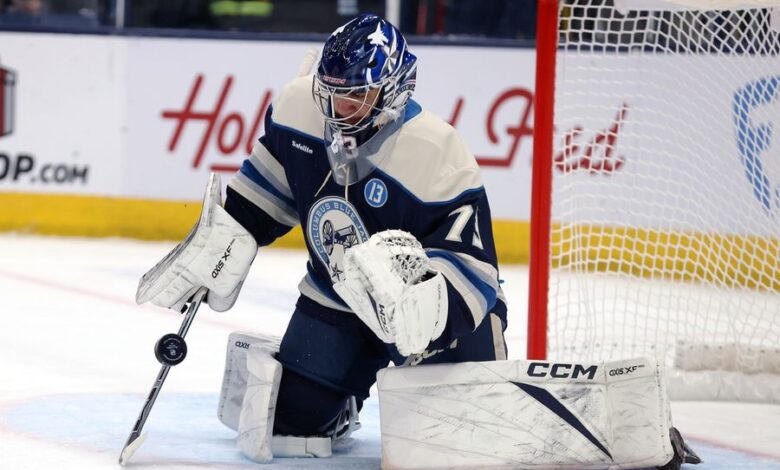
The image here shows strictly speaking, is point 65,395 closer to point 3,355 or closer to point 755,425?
point 3,355

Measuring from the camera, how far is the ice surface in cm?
261

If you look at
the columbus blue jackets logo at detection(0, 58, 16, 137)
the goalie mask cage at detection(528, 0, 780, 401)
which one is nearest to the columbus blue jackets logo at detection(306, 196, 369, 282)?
the goalie mask cage at detection(528, 0, 780, 401)

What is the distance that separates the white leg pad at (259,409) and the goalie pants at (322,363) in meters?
0.06

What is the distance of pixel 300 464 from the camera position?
2.56 metres

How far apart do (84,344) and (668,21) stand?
1.94 m

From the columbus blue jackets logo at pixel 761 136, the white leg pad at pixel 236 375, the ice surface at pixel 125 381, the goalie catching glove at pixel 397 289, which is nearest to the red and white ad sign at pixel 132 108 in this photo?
the ice surface at pixel 125 381

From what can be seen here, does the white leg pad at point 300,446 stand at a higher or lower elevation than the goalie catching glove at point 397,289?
lower

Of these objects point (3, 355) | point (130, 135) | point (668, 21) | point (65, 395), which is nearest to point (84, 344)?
point (3, 355)

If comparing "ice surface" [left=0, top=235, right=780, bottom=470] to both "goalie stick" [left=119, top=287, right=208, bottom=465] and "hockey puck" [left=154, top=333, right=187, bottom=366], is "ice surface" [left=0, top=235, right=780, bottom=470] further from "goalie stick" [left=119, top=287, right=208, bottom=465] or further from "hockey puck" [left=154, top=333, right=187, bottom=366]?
"hockey puck" [left=154, top=333, right=187, bottom=366]

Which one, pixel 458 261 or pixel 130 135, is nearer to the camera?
pixel 458 261

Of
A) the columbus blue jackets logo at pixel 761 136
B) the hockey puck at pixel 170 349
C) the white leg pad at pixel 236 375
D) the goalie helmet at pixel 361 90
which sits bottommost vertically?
the white leg pad at pixel 236 375

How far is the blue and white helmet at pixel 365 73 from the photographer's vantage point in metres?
2.41

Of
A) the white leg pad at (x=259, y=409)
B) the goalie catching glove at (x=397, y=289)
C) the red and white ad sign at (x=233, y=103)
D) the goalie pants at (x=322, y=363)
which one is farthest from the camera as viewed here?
the red and white ad sign at (x=233, y=103)

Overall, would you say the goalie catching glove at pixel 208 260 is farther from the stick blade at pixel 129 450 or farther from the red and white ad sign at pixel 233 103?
the red and white ad sign at pixel 233 103
